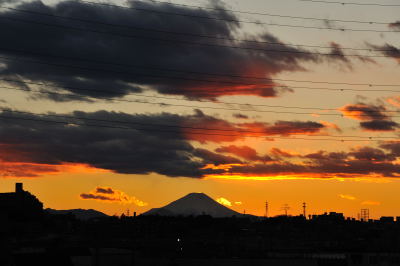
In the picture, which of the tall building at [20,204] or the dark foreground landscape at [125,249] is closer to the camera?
the dark foreground landscape at [125,249]

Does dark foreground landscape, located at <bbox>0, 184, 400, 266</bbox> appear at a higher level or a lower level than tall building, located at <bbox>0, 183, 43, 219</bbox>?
lower

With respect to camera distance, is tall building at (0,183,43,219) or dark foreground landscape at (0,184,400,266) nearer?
dark foreground landscape at (0,184,400,266)

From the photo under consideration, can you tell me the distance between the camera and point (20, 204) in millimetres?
176000

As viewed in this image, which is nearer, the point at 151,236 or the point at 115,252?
the point at 115,252

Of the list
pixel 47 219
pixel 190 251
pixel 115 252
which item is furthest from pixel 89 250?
pixel 47 219

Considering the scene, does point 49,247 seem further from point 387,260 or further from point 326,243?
point 326,243

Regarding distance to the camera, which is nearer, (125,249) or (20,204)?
(125,249)

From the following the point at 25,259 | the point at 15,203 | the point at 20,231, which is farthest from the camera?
the point at 15,203

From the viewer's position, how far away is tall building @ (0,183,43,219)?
17112cm

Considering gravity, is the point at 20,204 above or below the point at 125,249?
above

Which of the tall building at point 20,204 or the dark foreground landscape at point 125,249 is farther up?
the tall building at point 20,204

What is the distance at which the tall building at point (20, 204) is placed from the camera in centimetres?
17112

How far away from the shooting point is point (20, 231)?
155000 mm

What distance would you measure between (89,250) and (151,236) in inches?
2669
